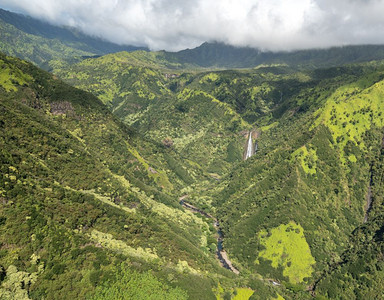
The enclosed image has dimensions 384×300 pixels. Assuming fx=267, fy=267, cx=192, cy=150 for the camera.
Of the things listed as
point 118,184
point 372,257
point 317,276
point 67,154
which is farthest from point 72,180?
point 372,257

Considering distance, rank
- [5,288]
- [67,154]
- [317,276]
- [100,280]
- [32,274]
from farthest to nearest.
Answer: [317,276] → [67,154] → [100,280] → [32,274] → [5,288]

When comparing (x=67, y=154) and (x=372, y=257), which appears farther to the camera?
(x=372, y=257)

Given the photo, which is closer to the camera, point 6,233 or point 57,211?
point 6,233

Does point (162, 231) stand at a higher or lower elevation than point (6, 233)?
lower

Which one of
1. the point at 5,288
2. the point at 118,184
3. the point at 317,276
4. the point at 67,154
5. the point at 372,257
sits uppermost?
the point at 67,154

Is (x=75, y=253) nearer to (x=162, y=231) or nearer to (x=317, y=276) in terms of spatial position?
(x=162, y=231)

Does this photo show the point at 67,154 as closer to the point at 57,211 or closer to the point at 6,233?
the point at 57,211

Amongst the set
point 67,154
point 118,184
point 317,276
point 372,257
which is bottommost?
point 317,276

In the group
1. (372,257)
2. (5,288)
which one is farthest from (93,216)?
(372,257)

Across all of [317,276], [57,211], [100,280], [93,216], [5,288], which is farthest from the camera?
[317,276]
